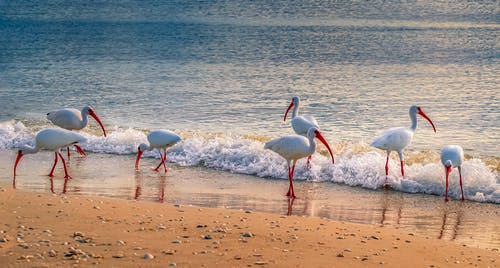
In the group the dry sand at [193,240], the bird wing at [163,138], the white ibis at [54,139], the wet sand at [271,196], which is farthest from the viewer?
the bird wing at [163,138]

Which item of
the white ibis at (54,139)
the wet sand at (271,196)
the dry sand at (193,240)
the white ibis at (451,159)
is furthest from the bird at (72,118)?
the white ibis at (451,159)

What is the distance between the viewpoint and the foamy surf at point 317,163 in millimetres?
12430

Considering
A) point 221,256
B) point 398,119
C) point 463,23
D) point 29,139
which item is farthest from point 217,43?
point 221,256

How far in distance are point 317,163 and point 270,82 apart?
12740mm

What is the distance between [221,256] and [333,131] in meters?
10.2

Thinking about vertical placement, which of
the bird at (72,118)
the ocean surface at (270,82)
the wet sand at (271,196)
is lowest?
the wet sand at (271,196)

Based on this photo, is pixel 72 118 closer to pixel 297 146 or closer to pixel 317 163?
pixel 317 163

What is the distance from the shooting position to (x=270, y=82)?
2619 centimetres

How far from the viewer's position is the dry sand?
24.8ft

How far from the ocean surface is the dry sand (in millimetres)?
3478

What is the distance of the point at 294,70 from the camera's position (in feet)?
98.0

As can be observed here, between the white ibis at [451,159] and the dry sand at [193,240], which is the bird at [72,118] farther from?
the white ibis at [451,159]

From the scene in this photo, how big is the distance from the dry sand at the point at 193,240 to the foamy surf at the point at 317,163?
10.2ft

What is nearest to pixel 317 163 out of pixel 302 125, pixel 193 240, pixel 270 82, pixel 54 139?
pixel 302 125
